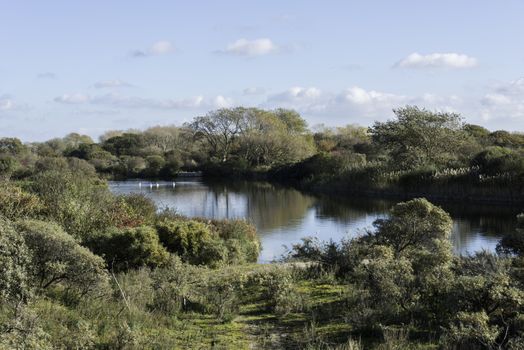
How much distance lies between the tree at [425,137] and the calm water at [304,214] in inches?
335

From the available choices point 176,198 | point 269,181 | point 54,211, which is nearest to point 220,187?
point 269,181

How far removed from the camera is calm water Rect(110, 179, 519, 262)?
23969mm

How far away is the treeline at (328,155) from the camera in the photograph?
4209 cm

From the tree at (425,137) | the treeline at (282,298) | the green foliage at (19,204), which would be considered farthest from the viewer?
the tree at (425,137)

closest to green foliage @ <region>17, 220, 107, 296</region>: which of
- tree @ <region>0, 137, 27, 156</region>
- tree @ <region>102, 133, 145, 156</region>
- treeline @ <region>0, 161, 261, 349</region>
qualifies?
treeline @ <region>0, 161, 261, 349</region>

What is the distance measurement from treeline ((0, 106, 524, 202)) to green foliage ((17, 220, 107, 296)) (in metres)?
18.6

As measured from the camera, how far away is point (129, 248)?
13812mm

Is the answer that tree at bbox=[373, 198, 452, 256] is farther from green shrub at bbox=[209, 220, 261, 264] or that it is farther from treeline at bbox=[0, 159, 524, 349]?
green shrub at bbox=[209, 220, 261, 264]

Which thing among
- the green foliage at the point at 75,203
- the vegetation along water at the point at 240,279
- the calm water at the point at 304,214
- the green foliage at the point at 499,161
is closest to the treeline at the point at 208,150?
the calm water at the point at 304,214

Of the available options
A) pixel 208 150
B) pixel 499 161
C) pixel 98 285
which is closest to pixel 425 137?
pixel 499 161

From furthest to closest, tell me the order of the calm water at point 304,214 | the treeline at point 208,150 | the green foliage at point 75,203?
the treeline at point 208,150 < the calm water at point 304,214 < the green foliage at point 75,203

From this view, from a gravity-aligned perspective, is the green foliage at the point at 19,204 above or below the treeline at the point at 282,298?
above

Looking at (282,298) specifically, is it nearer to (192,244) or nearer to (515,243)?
(192,244)

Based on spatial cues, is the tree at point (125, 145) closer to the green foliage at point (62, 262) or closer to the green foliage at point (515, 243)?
the green foliage at point (515, 243)
